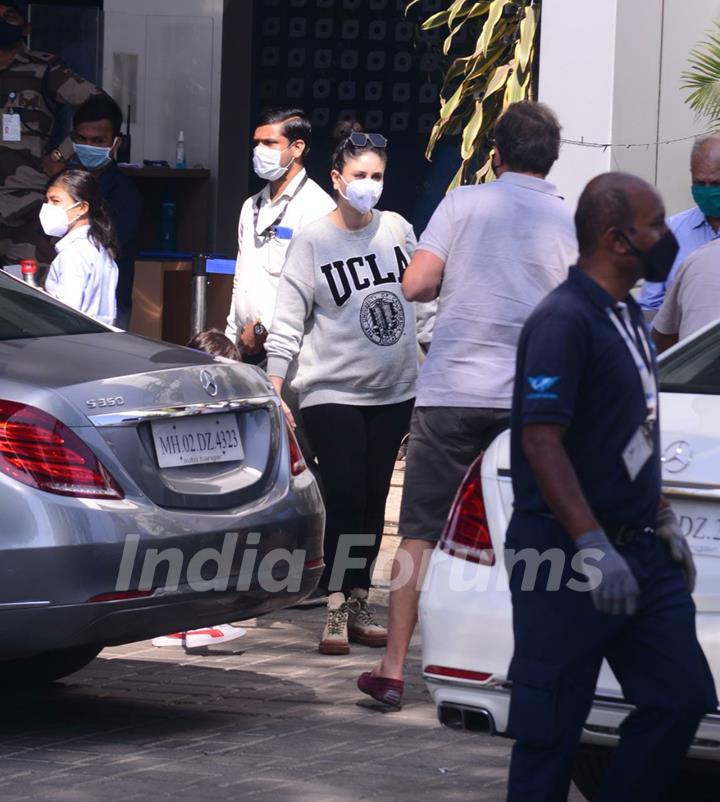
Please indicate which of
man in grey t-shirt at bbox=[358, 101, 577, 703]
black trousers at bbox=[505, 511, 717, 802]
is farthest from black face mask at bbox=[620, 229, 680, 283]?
man in grey t-shirt at bbox=[358, 101, 577, 703]

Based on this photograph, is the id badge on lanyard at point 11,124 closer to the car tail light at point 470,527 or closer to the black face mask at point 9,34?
the black face mask at point 9,34

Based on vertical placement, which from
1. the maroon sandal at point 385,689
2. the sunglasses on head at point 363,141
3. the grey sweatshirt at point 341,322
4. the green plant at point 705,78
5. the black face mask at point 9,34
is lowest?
the maroon sandal at point 385,689

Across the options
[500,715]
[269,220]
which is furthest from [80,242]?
[500,715]

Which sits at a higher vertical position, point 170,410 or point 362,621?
point 170,410

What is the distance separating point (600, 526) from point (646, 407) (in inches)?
11.0

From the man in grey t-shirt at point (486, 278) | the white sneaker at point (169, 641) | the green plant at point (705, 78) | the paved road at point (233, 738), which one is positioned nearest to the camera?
the paved road at point (233, 738)

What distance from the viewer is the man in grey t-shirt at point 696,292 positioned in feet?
20.0

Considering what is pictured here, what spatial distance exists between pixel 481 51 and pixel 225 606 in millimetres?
4956

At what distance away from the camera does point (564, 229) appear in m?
5.55

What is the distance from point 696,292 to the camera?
6.12 metres

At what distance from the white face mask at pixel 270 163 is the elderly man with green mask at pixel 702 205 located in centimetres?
172

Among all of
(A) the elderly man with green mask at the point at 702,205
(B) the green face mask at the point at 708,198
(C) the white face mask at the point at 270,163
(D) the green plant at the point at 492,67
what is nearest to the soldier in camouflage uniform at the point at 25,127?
(D) the green plant at the point at 492,67

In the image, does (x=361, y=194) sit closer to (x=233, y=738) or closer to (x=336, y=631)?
(x=336, y=631)

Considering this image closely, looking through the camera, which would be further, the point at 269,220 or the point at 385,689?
the point at 269,220
